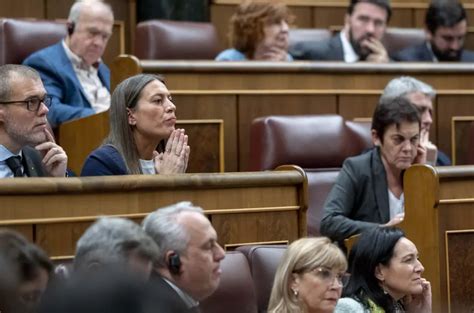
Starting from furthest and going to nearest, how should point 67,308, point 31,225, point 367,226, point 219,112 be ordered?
1. point 219,112
2. point 367,226
3. point 31,225
4. point 67,308

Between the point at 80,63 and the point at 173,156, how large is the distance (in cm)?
59

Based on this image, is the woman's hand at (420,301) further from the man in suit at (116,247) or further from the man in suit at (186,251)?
the man in suit at (116,247)

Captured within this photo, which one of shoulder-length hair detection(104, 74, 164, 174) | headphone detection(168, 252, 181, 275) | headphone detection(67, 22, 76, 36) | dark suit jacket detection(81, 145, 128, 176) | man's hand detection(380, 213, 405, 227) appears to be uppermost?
headphone detection(67, 22, 76, 36)

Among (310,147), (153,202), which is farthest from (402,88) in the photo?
(153,202)

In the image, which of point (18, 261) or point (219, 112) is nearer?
point (18, 261)

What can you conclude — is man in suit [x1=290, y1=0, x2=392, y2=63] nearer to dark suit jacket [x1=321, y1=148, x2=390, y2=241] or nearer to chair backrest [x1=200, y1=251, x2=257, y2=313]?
dark suit jacket [x1=321, y1=148, x2=390, y2=241]

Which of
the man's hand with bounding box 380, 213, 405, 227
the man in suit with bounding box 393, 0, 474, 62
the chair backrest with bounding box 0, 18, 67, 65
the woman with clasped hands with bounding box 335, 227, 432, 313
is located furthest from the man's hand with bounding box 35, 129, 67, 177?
the man in suit with bounding box 393, 0, 474, 62

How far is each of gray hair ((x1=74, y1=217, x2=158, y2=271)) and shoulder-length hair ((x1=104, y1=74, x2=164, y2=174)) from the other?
63cm

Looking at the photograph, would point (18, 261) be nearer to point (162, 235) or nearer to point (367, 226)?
point (162, 235)

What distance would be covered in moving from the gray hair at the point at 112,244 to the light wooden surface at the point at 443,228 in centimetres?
83

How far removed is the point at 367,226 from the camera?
64.6 inches

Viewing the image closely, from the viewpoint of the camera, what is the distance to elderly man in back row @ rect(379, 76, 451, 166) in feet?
6.32

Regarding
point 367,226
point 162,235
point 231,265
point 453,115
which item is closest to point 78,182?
point 231,265

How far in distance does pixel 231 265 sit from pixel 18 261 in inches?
28.6
